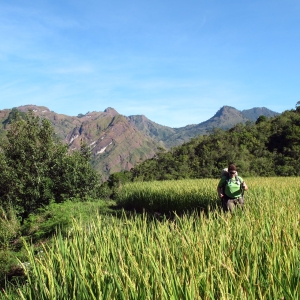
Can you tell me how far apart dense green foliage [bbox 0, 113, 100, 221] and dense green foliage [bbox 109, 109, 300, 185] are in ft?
38.1

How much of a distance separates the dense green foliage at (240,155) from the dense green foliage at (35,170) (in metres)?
11.6

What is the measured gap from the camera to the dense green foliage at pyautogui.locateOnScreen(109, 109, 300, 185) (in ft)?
93.8

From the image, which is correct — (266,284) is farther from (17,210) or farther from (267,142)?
(267,142)

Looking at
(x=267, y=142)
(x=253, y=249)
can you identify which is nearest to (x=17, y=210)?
(x=253, y=249)

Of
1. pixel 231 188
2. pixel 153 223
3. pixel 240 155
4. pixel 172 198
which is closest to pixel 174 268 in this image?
pixel 153 223

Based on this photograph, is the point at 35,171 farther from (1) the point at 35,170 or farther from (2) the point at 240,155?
(2) the point at 240,155

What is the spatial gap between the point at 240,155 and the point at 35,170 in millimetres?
20605

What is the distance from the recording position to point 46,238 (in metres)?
8.95

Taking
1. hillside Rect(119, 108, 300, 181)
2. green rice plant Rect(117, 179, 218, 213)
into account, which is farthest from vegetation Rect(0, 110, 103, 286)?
hillside Rect(119, 108, 300, 181)

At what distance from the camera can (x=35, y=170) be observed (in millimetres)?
15422

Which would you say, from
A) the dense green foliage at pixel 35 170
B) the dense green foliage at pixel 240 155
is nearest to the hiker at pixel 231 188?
Answer: the dense green foliage at pixel 35 170

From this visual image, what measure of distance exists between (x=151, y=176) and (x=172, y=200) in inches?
784

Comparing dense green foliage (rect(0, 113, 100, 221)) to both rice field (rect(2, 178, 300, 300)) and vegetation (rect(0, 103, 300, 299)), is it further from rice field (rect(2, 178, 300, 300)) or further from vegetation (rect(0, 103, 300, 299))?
rice field (rect(2, 178, 300, 300))

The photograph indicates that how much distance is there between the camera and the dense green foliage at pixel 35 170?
49.2 feet
